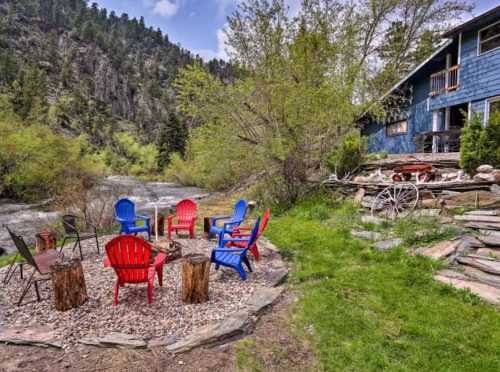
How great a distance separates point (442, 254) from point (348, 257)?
1.25 meters

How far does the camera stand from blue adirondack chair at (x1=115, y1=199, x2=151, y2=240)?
19.4 ft

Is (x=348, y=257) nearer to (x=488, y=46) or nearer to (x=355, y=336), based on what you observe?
(x=355, y=336)

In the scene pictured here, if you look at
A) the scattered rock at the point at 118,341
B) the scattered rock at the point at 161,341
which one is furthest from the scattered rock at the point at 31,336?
the scattered rock at the point at 161,341

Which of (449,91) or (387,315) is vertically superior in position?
(449,91)

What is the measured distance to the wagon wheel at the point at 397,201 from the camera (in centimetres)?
599

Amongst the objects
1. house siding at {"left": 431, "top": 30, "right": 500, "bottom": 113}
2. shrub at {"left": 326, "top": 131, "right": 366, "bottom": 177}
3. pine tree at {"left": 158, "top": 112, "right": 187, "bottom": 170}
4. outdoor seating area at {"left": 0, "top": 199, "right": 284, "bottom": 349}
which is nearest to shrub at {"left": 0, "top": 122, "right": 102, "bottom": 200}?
outdoor seating area at {"left": 0, "top": 199, "right": 284, "bottom": 349}

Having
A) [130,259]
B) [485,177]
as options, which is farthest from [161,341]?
[485,177]

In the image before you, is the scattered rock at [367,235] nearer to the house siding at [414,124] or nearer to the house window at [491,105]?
the house window at [491,105]

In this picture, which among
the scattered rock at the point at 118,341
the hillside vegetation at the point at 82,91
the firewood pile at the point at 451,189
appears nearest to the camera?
the scattered rock at the point at 118,341

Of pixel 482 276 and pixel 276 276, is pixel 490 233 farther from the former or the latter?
pixel 276 276

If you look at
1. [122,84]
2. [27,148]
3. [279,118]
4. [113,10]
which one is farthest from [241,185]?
[113,10]

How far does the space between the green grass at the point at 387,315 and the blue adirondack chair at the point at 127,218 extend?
3.11m

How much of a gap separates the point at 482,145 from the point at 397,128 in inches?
345

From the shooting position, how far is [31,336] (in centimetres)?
264
